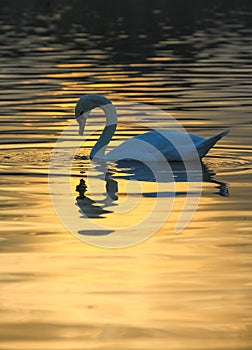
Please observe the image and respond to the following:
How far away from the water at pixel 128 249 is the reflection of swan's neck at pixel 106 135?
29cm

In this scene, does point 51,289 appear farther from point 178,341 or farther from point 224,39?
point 224,39

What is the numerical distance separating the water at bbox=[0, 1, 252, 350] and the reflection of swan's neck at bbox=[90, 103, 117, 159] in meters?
0.29

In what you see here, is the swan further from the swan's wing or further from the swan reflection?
the swan reflection

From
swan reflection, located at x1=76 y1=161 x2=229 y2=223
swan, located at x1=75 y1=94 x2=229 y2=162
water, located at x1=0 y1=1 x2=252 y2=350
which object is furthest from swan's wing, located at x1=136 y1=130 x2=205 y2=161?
water, located at x1=0 y1=1 x2=252 y2=350

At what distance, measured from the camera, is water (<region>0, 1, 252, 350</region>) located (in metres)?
8.78

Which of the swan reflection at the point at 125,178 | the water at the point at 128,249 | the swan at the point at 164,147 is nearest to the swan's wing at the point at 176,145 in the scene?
the swan at the point at 164,147

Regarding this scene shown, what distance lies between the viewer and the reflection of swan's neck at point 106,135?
667 inches

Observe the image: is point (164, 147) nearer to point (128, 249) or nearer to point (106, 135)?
point (106, 135)

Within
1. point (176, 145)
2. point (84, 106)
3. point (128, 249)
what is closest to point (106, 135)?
point (84, 106)

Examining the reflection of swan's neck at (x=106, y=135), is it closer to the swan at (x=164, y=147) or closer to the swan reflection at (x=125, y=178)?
the swan at (x=164, y=147)

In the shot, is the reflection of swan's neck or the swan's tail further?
the reflection of swan's neck

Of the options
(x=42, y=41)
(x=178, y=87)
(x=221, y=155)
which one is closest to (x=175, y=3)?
(x=42, y=41)

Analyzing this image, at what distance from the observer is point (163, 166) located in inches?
626

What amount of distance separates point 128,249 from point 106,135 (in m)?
6.46
